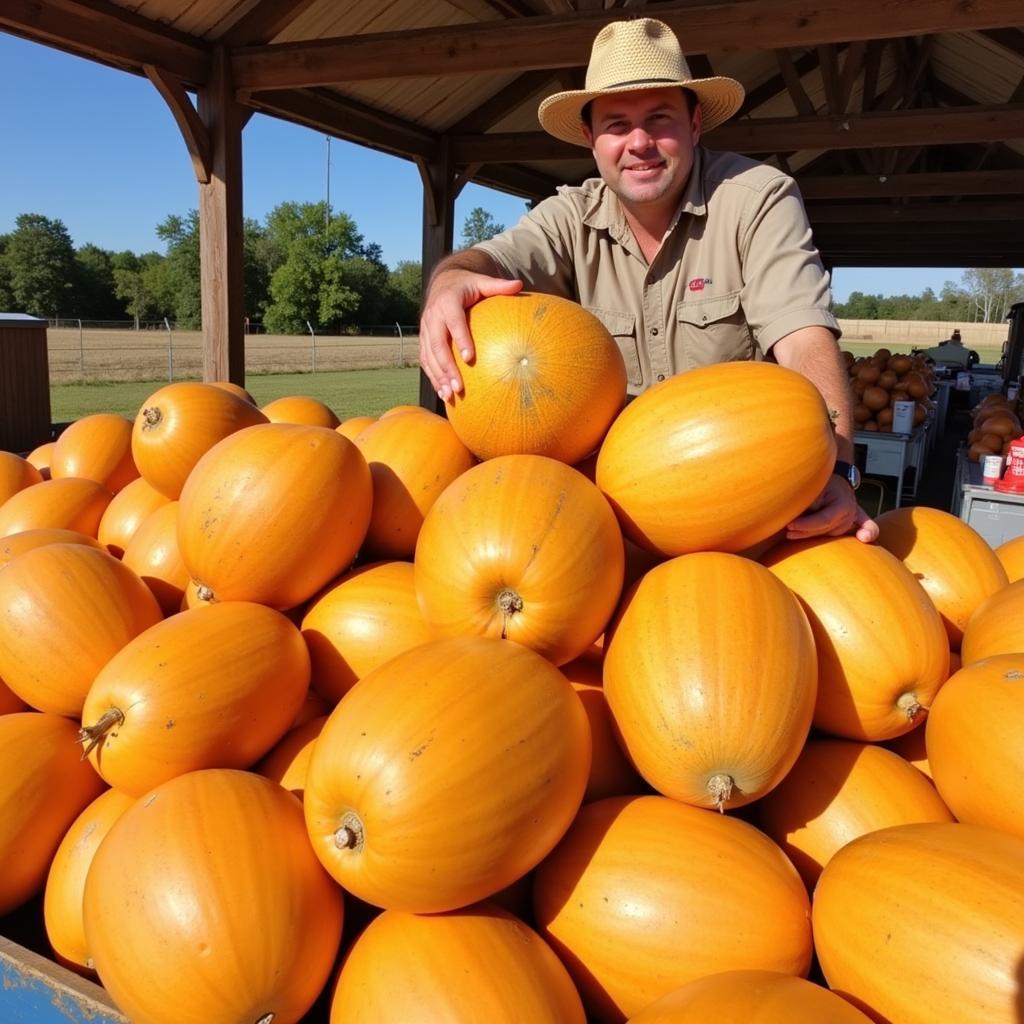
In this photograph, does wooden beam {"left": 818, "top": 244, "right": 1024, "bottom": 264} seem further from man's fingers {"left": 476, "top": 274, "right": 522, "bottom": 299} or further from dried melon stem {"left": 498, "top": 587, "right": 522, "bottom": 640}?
dried melon stem {"left": 498, "top": 587, "right": 522, "bottom": 640}

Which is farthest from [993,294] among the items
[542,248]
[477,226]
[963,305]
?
[542,248]

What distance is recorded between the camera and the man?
2.26m

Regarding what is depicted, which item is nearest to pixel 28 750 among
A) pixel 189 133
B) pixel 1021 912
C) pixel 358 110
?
pixel 1021 912

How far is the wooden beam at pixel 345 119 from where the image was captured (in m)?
7.21

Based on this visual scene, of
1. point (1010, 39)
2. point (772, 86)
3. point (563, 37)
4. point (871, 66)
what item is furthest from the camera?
point (772, 86)

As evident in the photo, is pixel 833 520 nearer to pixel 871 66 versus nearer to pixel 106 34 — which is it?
pixel 106 34

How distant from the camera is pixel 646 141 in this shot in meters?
2.38

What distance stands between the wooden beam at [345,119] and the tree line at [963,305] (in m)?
87.6

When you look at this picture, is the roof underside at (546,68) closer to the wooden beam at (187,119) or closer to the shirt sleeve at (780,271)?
the wooden beam at (187,119)

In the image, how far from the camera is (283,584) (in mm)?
1593

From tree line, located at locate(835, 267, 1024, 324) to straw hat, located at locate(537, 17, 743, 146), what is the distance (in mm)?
93571

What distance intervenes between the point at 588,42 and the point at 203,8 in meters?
2.82

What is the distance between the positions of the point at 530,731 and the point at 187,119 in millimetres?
6551

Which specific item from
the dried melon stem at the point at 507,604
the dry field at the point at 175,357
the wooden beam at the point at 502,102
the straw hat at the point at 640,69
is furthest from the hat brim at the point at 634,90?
the dry field at the point at 175,357
